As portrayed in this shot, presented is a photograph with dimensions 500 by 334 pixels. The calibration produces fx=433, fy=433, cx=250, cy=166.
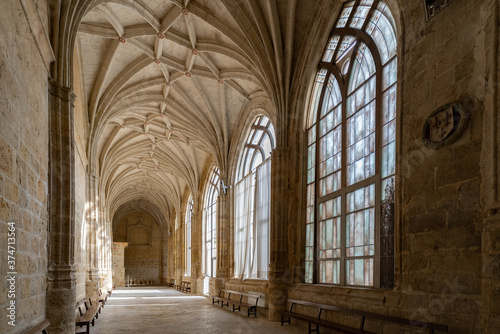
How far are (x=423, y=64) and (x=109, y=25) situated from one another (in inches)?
335

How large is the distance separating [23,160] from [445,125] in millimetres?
5114

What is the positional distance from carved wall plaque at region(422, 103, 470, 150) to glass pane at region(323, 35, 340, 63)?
14.2 feet

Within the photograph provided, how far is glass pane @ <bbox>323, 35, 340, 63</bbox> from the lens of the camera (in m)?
9.41

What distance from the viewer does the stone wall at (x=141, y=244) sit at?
132ft

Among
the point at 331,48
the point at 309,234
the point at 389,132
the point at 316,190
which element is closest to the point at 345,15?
the point at 331,48

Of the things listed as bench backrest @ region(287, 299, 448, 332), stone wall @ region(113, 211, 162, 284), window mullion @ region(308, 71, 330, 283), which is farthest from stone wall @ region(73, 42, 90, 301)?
stone wall @ region(113, 211, 162, 284)

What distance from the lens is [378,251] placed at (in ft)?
23.4

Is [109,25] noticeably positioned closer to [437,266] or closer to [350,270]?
[350,270]

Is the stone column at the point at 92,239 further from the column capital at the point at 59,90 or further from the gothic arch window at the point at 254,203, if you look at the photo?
the column capital at the point at 59,90

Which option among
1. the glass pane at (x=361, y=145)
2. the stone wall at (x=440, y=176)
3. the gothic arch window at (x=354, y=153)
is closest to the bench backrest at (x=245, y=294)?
the gothic arch window at (x=354, y=153)

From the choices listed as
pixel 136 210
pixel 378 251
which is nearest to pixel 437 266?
pixel 378 251

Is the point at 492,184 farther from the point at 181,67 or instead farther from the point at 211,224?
the point at 211,224

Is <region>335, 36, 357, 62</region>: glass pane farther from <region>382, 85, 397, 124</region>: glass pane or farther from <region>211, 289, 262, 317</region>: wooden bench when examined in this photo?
<region>211, 289, 262, 317</region>: wooden bench

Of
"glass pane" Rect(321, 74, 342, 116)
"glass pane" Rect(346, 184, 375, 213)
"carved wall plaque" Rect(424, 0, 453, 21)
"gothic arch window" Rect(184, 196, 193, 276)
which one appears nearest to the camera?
"carved wall plaque" Rect(424, 0, 453, 21)
